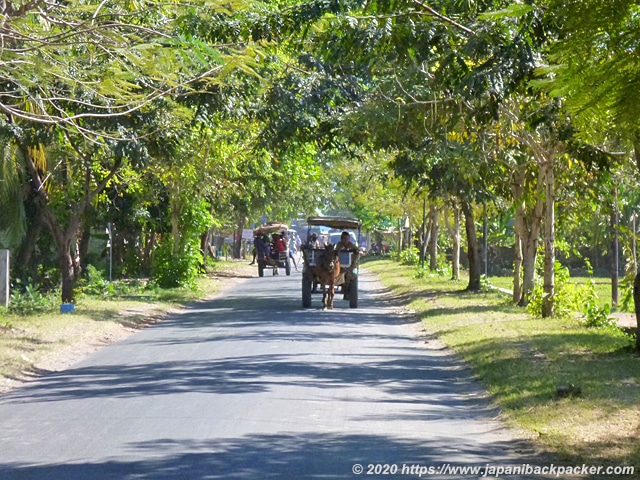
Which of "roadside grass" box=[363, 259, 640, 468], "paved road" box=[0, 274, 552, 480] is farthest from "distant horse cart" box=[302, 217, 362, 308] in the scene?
"paved road" box=[0, 274, 552, 480]

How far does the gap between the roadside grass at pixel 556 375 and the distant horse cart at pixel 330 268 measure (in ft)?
8.79

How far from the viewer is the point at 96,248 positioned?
152 feet

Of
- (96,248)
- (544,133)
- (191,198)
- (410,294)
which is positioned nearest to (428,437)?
(544,133)

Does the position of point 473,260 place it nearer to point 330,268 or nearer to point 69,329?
point 330,268

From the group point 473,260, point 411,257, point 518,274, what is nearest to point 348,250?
point 518,274

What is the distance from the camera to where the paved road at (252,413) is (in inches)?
321

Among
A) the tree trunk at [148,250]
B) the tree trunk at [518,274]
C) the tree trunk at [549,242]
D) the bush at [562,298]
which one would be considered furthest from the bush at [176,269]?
the tree trunk at [549,242]

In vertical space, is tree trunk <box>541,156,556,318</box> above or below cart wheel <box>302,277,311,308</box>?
above

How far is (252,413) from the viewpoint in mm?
10328

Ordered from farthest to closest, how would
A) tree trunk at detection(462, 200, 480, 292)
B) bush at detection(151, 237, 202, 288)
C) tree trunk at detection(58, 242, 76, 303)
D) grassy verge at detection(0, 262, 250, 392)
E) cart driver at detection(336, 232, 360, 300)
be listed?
bush at detection(151, 237, 202, 288)
tree trunk at detection(462, 200, 480, 292)
cart driver at detection(336, 232, 360, 300)
tree trunk at detection(58, 242, 76, 303)
grassy verge at detection(0, 262, 250, 392)

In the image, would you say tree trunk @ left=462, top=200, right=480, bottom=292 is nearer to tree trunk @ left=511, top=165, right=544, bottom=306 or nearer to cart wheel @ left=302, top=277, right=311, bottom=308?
tree trunk @ left=511, top=165, right=544, bottom=306

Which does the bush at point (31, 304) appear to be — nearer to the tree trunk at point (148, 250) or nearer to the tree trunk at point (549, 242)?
the tree trunk at point (549, 242)

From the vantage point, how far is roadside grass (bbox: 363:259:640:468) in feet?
29.1

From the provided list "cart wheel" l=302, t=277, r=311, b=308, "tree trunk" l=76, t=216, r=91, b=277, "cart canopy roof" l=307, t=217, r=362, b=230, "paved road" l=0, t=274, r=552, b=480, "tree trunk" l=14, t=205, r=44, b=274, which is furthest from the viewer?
"tree trunk" l=76, t=216, r=91, b=277
